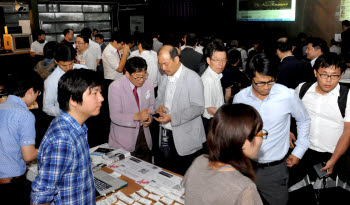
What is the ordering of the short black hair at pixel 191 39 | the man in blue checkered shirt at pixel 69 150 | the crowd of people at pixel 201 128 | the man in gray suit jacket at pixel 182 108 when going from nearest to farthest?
the crowd of people at pixel 201 128
the man in blue checkered shirt at pixel 69 150
the man in gray suit jacket at pixel 182 108
the short black hair at pixel 191 39

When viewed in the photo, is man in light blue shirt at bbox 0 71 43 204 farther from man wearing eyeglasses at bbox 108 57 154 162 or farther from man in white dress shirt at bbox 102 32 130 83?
man in white dress shirt at bbox 102 32 130 83

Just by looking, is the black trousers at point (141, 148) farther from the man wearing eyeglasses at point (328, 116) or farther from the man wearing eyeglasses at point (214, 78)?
the man wearing eyeglasses at point (328, 116)

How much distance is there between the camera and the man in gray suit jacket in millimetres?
2758

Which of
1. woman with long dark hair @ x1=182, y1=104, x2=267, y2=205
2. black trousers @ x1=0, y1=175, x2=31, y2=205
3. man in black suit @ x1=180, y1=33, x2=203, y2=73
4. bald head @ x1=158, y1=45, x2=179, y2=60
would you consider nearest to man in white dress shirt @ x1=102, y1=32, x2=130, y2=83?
man in black suit @ x1=180, y1=33, x2=203, y2=73

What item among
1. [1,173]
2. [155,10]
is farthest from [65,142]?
[155,10]

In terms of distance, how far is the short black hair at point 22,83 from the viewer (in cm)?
223

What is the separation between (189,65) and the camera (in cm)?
521

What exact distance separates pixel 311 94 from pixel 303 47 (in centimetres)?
407

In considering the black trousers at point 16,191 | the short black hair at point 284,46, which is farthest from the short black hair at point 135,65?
the short black hair at point 284,46

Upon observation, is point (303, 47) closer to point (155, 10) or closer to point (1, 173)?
point (1, 173)

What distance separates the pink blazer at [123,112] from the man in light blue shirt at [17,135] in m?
0.69

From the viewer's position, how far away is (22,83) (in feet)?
7.43

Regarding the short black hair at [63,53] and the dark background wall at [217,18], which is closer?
the short black hair at [63,53]

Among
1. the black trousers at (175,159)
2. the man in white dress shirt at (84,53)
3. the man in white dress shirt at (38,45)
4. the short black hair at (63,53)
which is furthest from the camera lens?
the man in white dress shirt at (38,45)
